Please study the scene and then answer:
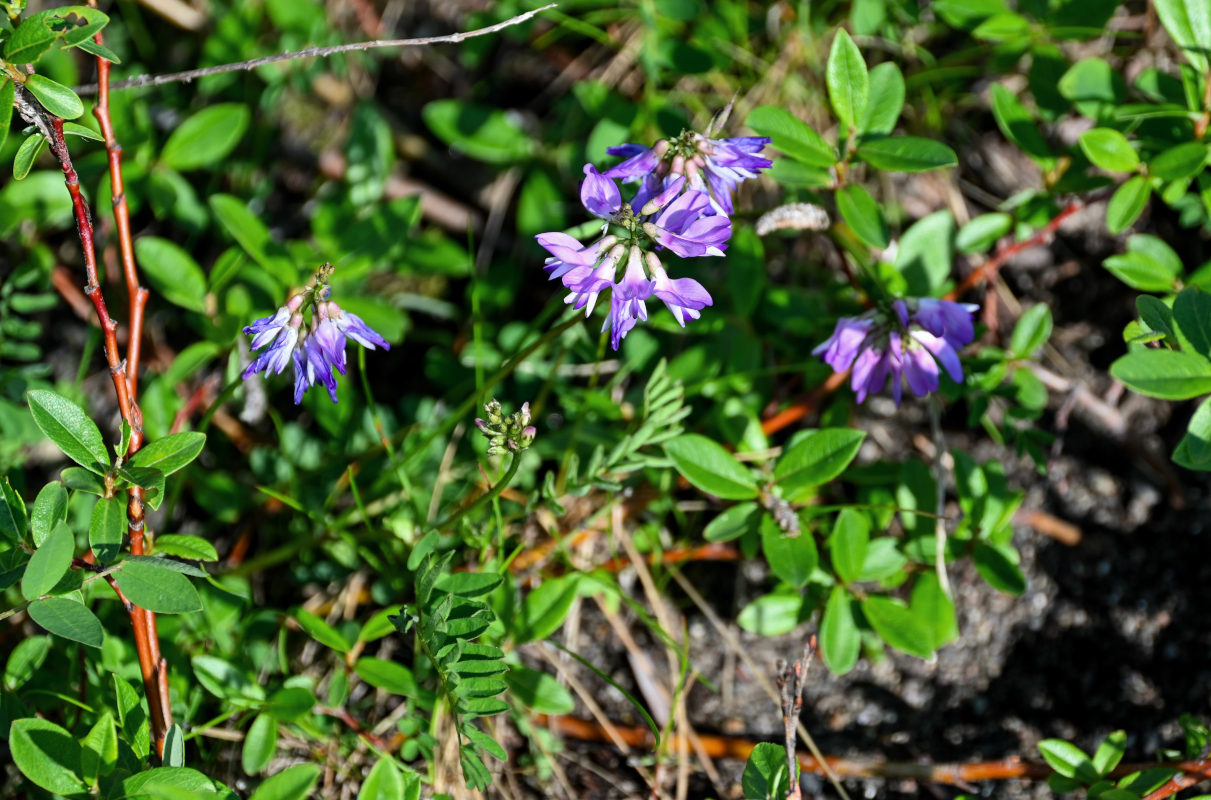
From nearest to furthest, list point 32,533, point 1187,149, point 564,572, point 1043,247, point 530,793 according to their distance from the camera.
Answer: point 32,533
point 1187,149
point 530,793
point 564,572
point 1043,247

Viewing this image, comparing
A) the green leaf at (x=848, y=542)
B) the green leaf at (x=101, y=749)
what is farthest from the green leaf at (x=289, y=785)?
the green leaf at (x=848, y=542)

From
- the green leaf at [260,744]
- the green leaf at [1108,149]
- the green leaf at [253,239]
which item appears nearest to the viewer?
the green leaf at [260,744]

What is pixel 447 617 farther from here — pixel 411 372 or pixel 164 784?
pixel 411 372

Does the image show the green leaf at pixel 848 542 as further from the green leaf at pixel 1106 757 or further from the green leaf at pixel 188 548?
the green leaf at pixel 188 548

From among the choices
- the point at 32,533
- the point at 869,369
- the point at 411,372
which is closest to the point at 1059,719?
the point at 869,369

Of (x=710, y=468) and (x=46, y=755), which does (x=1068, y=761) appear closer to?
(x=710, y=468)

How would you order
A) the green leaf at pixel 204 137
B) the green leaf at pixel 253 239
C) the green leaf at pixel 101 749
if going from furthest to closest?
the green leaf at pixel 204 137 → the green leaf at pixel 253 239 → the green leaf at pixel 101 749
